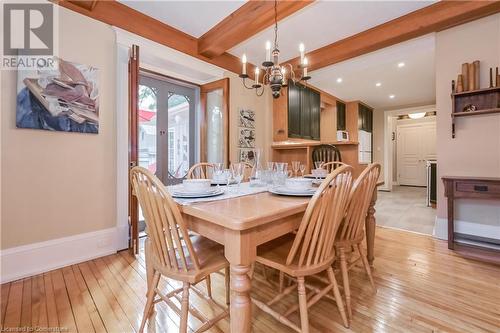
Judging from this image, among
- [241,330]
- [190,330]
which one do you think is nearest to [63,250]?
[190,330]

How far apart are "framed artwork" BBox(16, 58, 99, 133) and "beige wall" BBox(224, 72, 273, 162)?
184 cm

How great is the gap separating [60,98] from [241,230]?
220 centimetres

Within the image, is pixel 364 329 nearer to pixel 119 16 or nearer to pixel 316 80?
pixel 119 16

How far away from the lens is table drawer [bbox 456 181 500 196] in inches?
82.9

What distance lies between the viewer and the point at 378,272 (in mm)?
1877

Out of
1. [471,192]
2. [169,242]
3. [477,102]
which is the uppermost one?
[477,102]

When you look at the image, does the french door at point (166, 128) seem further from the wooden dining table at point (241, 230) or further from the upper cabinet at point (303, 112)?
the wooden dining table at point (241, 230)

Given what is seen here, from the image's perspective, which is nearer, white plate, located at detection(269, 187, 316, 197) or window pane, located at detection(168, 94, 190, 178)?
white plate, located at detection(269, 187, 316, 197)

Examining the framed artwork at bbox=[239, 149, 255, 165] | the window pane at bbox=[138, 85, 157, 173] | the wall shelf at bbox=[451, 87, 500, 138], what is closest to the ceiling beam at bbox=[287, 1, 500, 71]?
the wall shelf at bbox=[451, 87, 500, 138]

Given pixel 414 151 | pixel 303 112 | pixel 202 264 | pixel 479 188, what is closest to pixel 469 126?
pixel 479 188

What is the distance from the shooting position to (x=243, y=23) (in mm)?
2400

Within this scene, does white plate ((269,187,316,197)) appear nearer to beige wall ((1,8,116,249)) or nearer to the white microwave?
beige wall ((1,8,116,249))

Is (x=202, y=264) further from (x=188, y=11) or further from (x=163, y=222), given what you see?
(x=188, y=11)

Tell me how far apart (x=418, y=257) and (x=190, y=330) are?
2.14 meters
